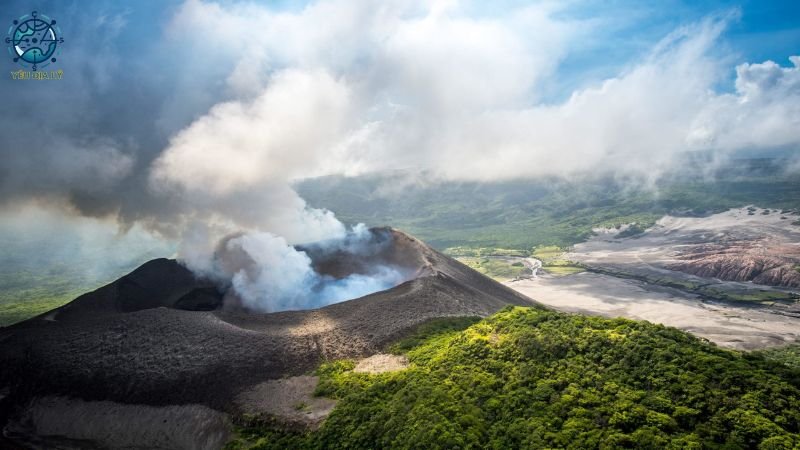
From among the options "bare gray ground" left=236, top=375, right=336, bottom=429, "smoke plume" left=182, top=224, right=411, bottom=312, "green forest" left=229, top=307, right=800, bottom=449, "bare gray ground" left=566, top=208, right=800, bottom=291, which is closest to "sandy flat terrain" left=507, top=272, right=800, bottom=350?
"bare gray ground" left=566, top=208, right=800, bottom=291

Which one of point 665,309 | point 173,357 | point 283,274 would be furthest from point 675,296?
point 173,357

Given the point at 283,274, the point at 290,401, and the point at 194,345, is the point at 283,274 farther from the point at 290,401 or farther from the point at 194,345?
the point at 290,401

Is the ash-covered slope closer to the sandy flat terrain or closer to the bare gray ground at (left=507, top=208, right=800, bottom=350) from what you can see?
the sandy flat terrain

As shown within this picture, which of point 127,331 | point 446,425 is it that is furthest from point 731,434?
point 127,331

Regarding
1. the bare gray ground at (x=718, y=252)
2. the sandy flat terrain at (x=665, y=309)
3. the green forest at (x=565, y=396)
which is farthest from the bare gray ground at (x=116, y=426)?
the bare gray ground at (x=718, y=252)

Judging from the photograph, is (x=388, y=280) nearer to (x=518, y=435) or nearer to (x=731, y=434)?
(x=518, y=435)

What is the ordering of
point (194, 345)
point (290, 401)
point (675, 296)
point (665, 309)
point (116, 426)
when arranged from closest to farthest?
point (290, 401), point (116, 426), point (194, 345), point (665, 309), point (675, 296)

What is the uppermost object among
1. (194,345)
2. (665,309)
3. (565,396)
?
(194,345)
